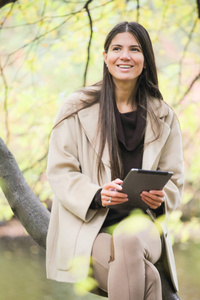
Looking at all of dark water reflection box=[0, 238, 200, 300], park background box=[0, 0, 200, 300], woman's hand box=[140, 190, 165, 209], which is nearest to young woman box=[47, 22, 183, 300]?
woman's hand box=[140, 190, 165, 209]

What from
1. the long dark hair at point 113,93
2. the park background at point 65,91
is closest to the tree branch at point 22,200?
→ the long dark hair at point 113,93

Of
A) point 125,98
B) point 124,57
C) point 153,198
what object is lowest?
point 153,198

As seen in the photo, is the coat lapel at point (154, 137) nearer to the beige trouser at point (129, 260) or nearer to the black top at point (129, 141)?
the black top at point (129, 141)

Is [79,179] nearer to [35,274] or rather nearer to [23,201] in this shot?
[23,201]

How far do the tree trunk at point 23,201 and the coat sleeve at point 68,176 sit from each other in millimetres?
253

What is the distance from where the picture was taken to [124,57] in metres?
2.13

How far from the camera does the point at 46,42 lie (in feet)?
19.7

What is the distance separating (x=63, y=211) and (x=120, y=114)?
0.46 m

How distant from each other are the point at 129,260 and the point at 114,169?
40 cm

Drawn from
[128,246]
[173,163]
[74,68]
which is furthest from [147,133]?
[74,68]

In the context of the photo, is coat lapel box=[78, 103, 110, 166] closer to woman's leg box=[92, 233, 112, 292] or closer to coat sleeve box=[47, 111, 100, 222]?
A: coat sleeve box=[47, 111, 100, 222]

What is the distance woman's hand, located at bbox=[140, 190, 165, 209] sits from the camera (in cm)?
195

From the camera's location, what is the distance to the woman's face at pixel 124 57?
2.14 meters

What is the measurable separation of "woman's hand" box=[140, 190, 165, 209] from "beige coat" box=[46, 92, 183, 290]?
0.35ft
